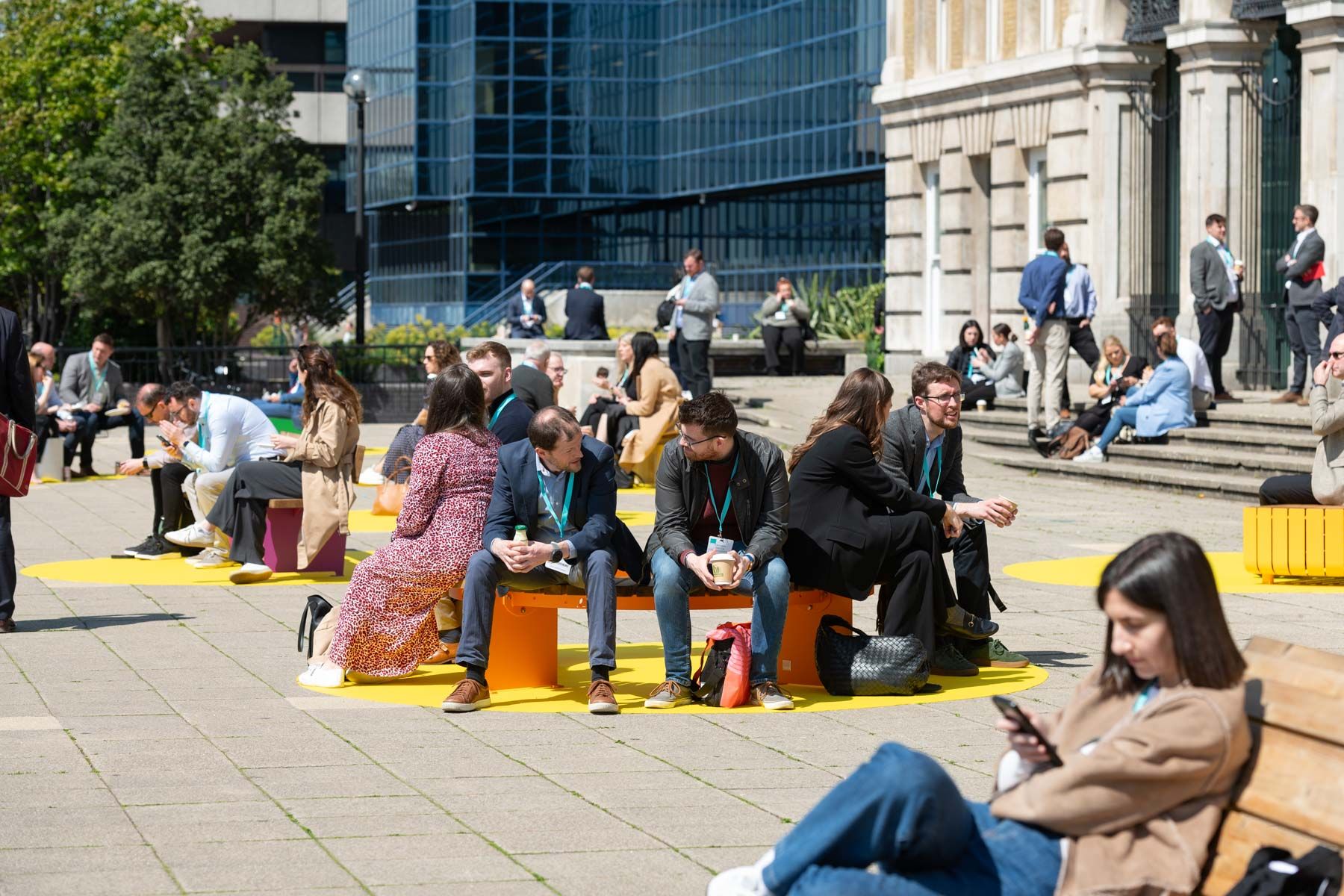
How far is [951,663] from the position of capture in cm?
993

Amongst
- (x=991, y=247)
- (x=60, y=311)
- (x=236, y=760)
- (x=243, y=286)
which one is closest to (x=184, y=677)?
(x=236, y=760)

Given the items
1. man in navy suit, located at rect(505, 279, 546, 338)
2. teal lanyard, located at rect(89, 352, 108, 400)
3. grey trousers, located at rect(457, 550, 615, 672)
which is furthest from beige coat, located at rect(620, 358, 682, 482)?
man in navy suit, located at rect(505, 279, 546, 338)

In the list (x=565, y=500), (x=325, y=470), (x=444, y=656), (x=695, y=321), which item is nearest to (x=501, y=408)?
(x=444, y=656)

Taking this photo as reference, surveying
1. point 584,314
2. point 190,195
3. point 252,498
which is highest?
point 190,195

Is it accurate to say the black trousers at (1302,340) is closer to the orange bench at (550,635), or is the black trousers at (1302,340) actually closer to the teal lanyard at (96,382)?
the teal lanyard at (96,382)

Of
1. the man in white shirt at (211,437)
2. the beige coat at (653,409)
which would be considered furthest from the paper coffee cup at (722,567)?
the beige coat at (653,409)

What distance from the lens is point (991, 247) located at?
28.8 m

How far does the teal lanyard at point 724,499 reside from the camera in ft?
30.0

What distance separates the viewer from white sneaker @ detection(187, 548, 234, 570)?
14.3m

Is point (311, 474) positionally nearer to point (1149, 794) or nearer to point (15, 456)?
point (15, 456)

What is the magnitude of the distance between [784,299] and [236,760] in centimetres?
2625

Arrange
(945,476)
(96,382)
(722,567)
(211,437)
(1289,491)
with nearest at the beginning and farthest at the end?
1. (722,567)
2. (945,476)
3. (1289,491)
4. (211,437)
5. (96,382)

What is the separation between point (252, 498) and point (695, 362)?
1232cm

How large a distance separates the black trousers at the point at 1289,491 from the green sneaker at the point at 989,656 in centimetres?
397
